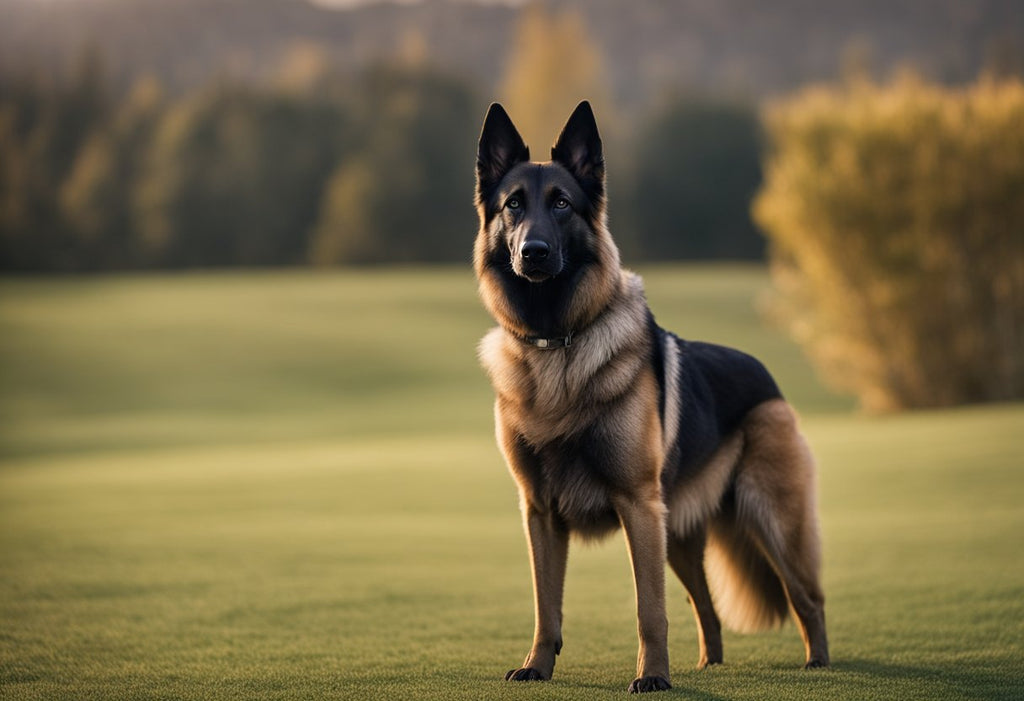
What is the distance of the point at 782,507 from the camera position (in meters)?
4.93

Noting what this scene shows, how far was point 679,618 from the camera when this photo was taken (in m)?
6.04

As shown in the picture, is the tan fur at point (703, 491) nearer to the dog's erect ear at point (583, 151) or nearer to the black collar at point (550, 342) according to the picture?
the black collar at point (550, 342)

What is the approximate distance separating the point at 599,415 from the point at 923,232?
656 inches

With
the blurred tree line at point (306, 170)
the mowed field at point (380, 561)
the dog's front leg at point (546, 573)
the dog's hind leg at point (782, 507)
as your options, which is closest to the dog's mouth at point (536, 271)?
the dog's front leg at point (546, 573)

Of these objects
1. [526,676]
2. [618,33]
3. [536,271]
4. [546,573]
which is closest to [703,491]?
[546,573]

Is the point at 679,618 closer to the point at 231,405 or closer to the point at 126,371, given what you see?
the point at 231,405

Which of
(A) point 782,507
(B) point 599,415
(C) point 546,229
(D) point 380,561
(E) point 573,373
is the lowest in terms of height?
(D) point 380,561

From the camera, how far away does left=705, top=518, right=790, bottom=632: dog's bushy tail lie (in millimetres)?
5066

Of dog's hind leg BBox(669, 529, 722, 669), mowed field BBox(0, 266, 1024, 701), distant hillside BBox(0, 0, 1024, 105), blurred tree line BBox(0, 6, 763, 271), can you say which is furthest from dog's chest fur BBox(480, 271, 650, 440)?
distant hillside BBox(0, 0, 1024, 105)

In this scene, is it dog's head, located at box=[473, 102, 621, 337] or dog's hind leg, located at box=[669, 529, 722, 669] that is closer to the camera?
dog's head, located at box=[473, 102, 621, 337]

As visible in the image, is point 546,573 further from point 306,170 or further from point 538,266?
point 306,170

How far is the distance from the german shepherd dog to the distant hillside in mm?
68122

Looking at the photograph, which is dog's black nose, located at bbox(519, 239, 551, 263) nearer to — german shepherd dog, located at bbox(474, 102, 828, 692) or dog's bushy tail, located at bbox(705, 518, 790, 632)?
german shepherd dog, located at bbox(474, 102, 828, 692)

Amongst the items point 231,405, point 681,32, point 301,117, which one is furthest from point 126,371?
point 681,32
